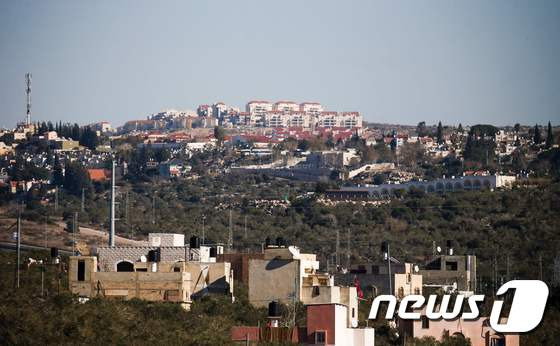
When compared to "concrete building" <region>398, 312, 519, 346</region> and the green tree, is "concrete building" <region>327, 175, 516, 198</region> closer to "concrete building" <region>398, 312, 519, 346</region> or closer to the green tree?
the green tree

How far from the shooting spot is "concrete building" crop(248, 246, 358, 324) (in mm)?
76438

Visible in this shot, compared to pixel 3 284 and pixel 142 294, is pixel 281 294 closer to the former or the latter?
pixel 142 294

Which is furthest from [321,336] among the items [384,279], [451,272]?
[451,272]

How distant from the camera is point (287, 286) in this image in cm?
7738

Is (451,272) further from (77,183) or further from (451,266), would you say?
(77,183)

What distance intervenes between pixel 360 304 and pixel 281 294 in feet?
18.3

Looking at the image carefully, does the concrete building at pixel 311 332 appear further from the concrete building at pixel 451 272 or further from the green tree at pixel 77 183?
the green tree at pixel 77 183

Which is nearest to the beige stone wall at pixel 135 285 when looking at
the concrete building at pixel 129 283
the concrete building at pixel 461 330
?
the concrete building at pixel 129 283

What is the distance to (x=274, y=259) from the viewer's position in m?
78.3

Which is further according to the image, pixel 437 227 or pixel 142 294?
pixel 437 227

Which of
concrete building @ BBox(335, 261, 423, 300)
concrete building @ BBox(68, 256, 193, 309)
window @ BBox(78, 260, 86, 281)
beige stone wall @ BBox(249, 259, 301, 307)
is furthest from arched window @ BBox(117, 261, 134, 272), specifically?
concrete building @ BBox(335, 261, 423, 300)

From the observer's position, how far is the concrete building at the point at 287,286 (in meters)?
76.4

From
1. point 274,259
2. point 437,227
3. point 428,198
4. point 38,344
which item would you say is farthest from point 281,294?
point 428,198

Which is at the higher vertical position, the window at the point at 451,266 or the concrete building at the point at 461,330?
the concrete building at the point at 461,330
